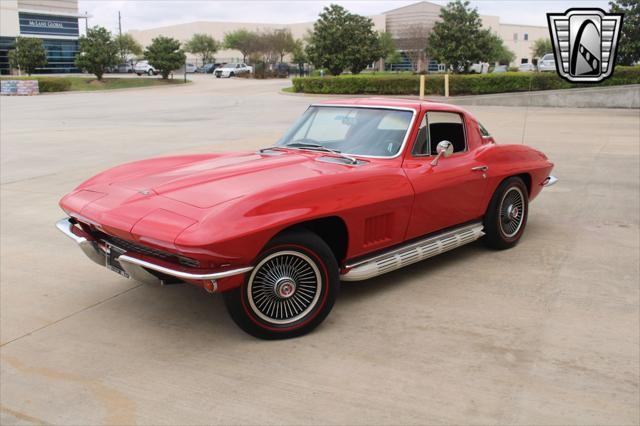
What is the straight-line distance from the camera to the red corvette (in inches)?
139

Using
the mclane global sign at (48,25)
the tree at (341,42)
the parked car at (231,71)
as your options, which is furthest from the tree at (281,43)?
the tree at (341,42)

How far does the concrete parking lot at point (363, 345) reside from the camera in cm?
309

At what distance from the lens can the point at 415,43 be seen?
63156mm

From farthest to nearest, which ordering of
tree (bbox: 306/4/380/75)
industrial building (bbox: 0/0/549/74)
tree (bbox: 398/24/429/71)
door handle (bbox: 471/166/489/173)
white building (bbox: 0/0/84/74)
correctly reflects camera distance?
industrial building (bbox: 0/0/549/74)
white building (bbox: 0/0/84/74)
tree (bbox: 398/24/429/71)
tree (bbox: 306/4/380/75)
door handle (bbox: 471/166/489/173)

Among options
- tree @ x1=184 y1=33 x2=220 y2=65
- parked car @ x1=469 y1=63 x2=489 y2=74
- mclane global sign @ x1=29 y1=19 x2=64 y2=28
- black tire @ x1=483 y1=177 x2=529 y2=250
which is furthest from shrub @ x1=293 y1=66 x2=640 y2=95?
tree @ x1=184 y1=33 x2=220 y2=65

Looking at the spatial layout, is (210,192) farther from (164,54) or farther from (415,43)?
(415,43)

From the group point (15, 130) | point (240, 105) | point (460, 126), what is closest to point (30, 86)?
point (240, 105)

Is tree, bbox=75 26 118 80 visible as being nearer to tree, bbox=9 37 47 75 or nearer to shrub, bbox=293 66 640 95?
tree, bbox=9 37 47 75

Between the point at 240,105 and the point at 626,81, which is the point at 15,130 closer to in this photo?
the point at 240,105

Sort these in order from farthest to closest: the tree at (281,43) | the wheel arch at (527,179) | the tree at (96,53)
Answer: the tree at (281,43) → the tree at (96,53) → the wheel arch at (527,179)

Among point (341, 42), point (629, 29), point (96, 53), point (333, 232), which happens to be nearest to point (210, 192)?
point (333, 232)

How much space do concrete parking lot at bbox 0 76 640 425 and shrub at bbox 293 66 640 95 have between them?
20.7 metres

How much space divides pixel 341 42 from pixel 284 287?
3274 cm

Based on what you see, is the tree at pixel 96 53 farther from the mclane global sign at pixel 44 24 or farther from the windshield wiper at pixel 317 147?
the windshield wiper at pixel 317 147
